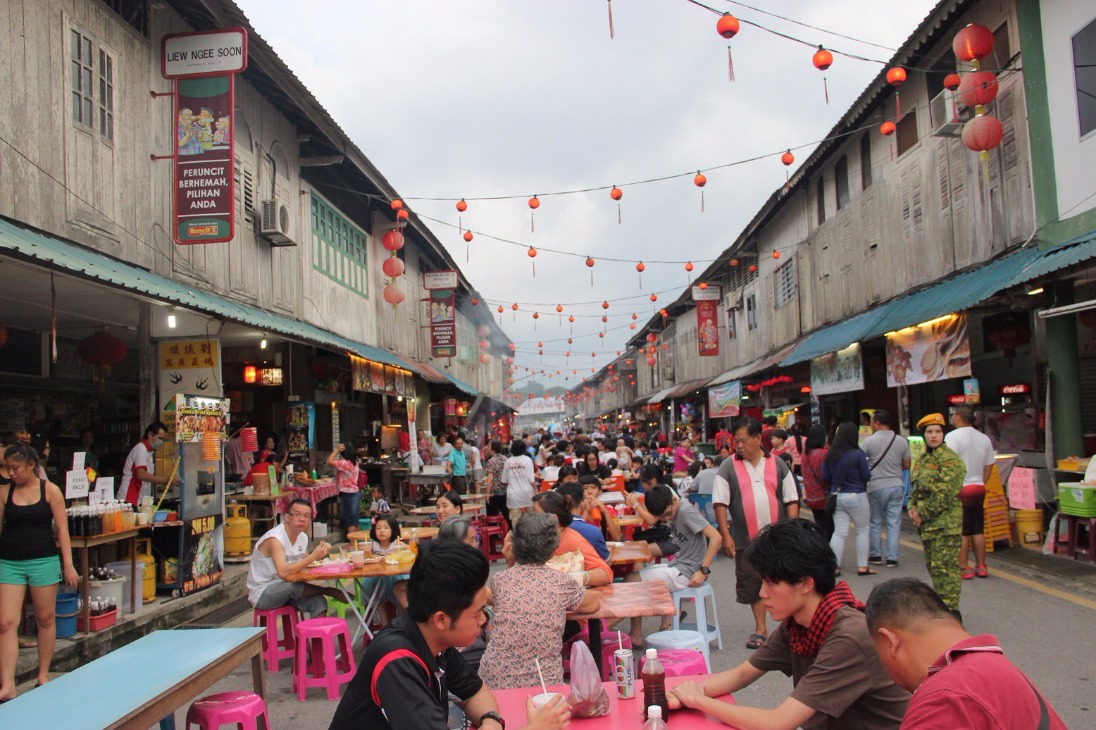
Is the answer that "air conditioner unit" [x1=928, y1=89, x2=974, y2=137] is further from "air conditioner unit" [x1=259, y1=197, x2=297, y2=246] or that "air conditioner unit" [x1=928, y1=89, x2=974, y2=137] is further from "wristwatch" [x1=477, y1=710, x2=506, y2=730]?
"wristwatch" [x1=477, y1=710, x2=506, y2=730]

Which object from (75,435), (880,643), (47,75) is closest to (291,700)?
(880,643)

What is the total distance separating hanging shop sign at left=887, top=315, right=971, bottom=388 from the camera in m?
11.7

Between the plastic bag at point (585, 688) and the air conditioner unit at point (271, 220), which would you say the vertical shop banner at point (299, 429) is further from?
the plastic bag at point (585, 688)

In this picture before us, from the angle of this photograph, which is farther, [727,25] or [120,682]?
[727,25]

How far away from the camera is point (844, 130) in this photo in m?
16.6

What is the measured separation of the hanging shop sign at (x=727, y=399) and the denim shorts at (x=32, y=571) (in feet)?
70.9

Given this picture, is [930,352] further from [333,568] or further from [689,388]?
[689,388]

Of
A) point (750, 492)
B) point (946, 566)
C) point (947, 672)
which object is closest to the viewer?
point (947, 672)

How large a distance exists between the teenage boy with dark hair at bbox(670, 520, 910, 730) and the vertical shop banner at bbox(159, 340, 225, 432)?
8405mm

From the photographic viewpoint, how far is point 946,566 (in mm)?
6676

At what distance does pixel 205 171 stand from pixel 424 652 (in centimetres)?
843

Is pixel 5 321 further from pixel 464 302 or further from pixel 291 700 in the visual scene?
pixel 464 302

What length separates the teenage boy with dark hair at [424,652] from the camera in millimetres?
2541

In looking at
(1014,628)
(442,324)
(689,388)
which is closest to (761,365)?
(442,324)
